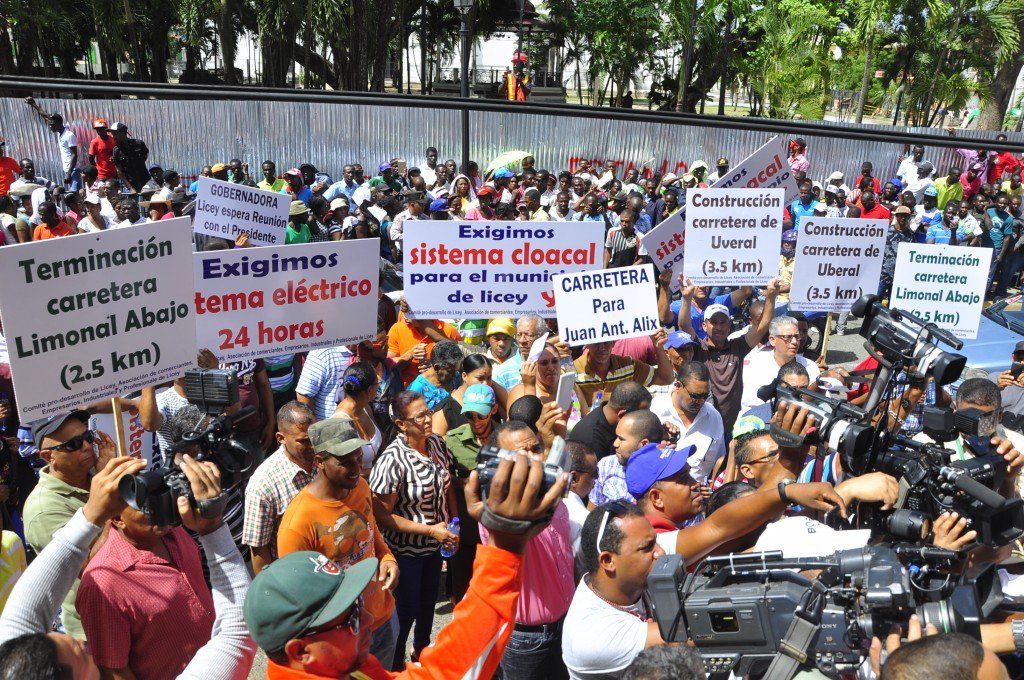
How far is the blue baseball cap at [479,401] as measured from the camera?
572 cm

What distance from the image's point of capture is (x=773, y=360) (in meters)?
6.99

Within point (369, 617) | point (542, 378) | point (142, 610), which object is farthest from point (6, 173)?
point (369, 617)

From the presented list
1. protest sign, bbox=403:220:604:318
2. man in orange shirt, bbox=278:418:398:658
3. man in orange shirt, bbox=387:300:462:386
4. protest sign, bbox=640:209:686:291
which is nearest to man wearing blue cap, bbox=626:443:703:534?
man in orange shirt, bbox=278:418:398:658

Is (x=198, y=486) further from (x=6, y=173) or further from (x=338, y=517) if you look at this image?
(x=6, y=173)

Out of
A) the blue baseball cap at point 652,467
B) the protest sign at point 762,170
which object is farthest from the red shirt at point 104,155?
the blue baseball cap at point 652,467

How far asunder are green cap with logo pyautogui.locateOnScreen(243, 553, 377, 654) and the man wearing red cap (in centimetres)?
1550

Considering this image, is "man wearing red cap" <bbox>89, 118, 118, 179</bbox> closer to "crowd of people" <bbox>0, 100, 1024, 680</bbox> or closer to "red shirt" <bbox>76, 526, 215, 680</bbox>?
"crowd of people" <bbox>0, 100, 1024, 680</bbox>

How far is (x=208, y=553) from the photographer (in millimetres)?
2994

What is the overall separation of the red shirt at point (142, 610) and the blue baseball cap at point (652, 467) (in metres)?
1.94

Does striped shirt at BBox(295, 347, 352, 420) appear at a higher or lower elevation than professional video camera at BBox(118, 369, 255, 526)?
lower

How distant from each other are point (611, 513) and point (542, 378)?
2708 mm

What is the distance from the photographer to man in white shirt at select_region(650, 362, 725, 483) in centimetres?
597

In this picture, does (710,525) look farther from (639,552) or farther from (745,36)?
(745,36)

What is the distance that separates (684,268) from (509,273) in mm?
1688
